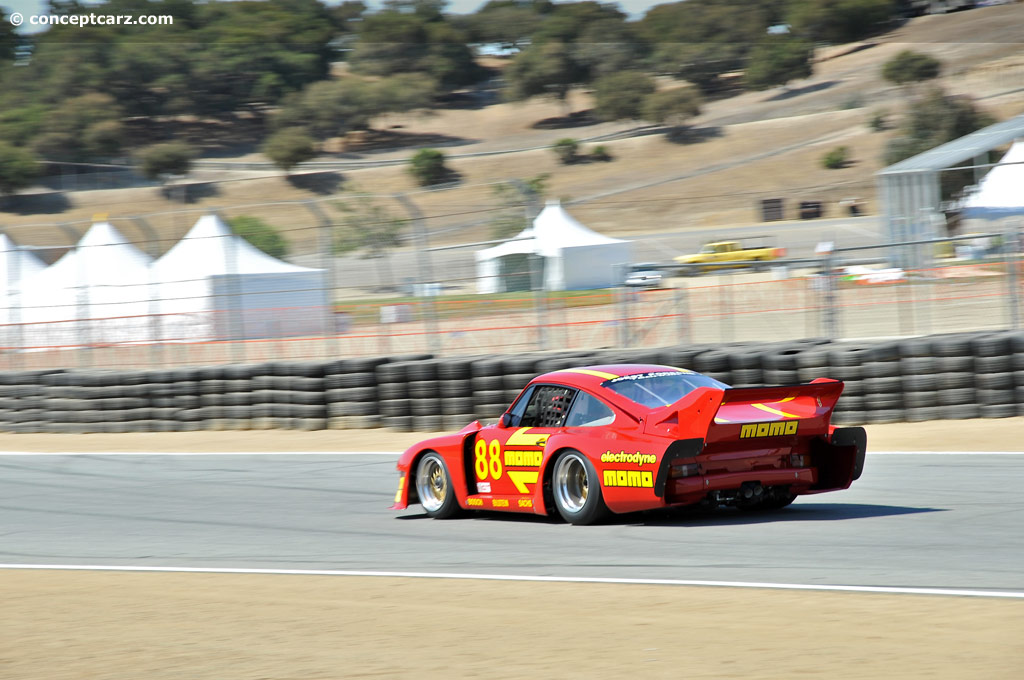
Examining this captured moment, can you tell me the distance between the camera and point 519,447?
27.3ft

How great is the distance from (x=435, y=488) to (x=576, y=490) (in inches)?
56.9

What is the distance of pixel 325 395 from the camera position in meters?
16.0

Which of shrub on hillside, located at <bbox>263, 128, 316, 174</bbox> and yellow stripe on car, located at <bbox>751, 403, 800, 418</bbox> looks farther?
shrub on hillside, located at <bbox>263, 128, 316, 174</bbox>

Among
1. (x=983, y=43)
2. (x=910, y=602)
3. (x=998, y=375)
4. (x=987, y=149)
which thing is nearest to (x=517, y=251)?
(x=998, y=375)

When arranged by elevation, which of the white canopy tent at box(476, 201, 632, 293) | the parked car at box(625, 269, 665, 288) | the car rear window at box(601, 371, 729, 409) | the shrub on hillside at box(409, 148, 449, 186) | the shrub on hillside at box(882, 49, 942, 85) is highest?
the shrub on hillside at box(882, 49, 942, 85)

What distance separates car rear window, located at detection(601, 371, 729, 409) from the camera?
7.91 metres

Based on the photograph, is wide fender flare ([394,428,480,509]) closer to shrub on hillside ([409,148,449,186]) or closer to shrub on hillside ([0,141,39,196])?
shrub on hillside ([0,141,39,196])

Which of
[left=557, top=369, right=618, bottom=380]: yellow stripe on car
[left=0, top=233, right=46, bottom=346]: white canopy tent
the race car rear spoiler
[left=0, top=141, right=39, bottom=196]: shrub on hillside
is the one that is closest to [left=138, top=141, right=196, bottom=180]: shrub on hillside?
[left=0, top=141, right=39, bottom=196]: shrub on hillside

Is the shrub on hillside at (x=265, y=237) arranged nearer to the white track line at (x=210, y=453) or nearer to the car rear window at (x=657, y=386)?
the white track line at (x=210, y=453)

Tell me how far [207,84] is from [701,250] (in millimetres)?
56564

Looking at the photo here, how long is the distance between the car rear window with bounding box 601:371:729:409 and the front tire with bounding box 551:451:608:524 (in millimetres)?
533

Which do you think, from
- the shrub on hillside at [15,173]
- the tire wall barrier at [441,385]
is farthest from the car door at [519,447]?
the shrub on hillside at [15,173]

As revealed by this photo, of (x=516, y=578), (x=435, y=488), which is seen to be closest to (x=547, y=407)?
(x=435, y=488)

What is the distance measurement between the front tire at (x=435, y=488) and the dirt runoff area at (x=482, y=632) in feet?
7.27
